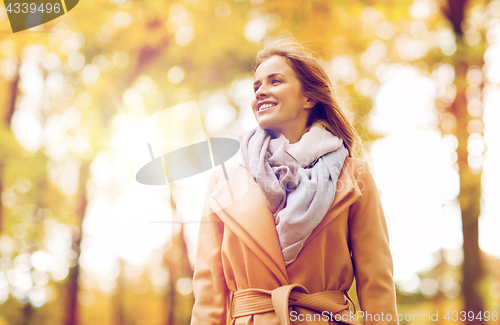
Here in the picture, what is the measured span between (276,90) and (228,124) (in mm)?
2731

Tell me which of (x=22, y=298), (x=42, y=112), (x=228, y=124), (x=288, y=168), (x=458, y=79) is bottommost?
(x=22, y=298)

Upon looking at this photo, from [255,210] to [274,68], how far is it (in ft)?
2.39

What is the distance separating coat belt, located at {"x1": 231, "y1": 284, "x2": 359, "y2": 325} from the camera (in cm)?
150

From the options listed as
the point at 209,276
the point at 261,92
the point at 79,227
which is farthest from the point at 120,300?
the point at 261,92

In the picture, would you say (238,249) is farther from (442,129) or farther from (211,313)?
(442,129)

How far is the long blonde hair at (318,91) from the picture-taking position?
6.31 ft

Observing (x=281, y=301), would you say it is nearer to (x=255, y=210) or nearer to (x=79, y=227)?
(x=255, y=210)

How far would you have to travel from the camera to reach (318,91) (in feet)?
6.40

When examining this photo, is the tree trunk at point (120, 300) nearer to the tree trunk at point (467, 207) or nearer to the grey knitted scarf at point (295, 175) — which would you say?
the tree trunk at point (467, 207)

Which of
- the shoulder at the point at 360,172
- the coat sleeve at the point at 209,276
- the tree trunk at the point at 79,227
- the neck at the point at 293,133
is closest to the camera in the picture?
the coat sleeve at the point at 209,276

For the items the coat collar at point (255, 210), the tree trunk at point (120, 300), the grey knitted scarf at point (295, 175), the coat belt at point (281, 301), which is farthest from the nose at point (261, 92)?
the tree trunk at point (120, 300)

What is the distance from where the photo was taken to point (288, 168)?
5.50ft

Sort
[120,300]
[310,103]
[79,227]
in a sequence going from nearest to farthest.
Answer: [310,103], [79,227], [120,300]

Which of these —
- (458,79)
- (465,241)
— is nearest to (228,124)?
(458,79)
